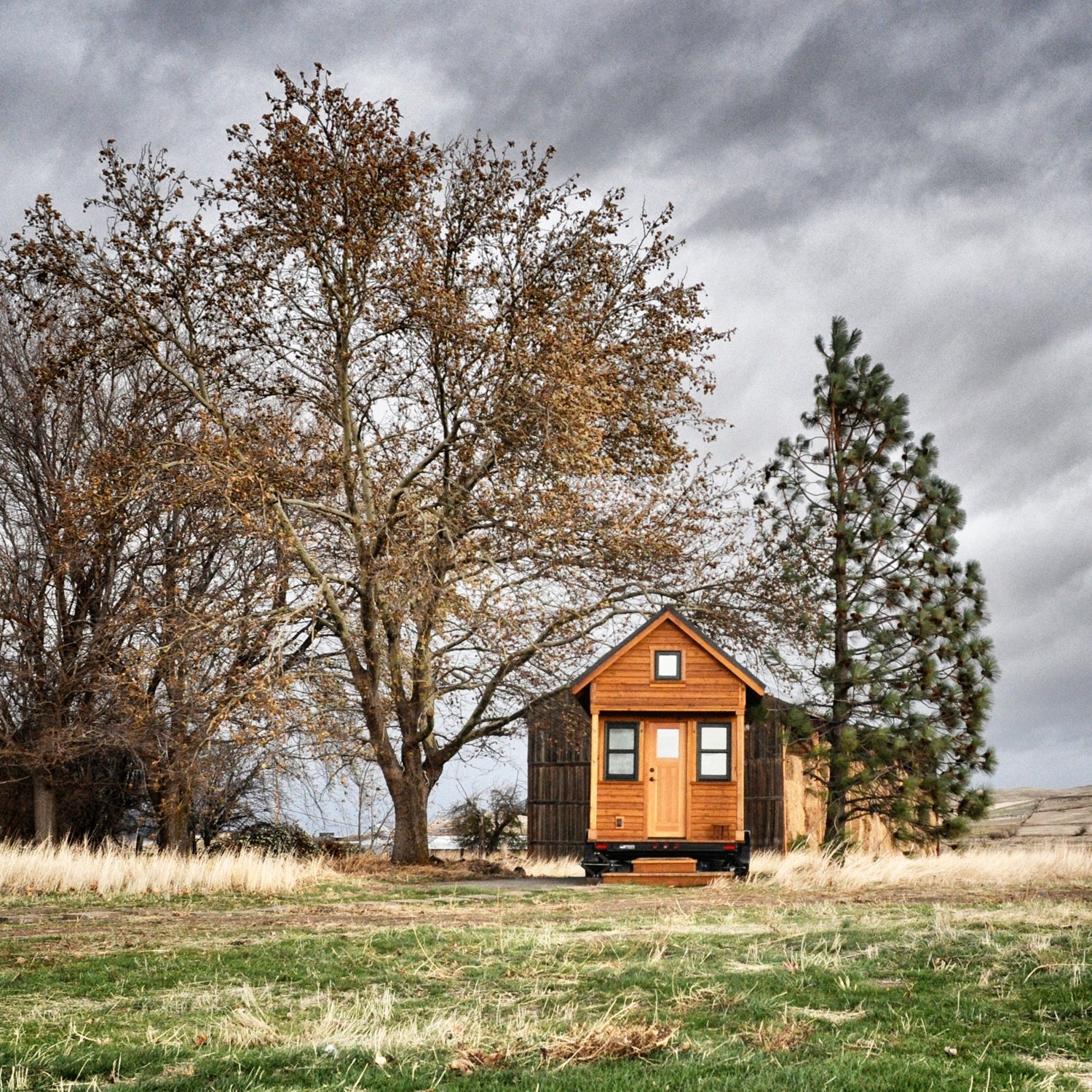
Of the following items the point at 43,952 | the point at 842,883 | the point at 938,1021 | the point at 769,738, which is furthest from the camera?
the point at 769,738

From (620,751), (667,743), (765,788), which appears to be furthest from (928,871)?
(765,788)

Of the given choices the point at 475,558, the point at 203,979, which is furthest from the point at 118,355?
the point at 203,979

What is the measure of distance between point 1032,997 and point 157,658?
54.8ft

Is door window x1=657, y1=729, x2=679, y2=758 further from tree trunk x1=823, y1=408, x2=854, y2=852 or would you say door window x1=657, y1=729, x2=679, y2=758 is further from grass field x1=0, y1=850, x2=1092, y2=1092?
grass field x1=0, y1=850, x2=1092, y2=1092

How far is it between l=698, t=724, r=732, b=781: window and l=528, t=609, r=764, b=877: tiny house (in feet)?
0.05

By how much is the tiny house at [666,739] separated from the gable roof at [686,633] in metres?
0.02

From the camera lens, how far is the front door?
2381 cm

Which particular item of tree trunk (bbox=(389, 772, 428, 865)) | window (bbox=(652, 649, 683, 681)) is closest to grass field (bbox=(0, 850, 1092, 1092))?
window (bbox=(652, 649, 683, 681))

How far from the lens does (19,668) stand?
78.6 ft

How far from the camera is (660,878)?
74.7 ft

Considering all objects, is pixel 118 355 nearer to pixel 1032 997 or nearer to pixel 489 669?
pixel 489 669

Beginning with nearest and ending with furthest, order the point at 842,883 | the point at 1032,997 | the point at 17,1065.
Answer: the point at 17,1065
the point at 1032,997
the point at 842,883

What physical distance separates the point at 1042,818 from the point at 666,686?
20.2 meters

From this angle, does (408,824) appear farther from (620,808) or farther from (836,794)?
(836,794)
